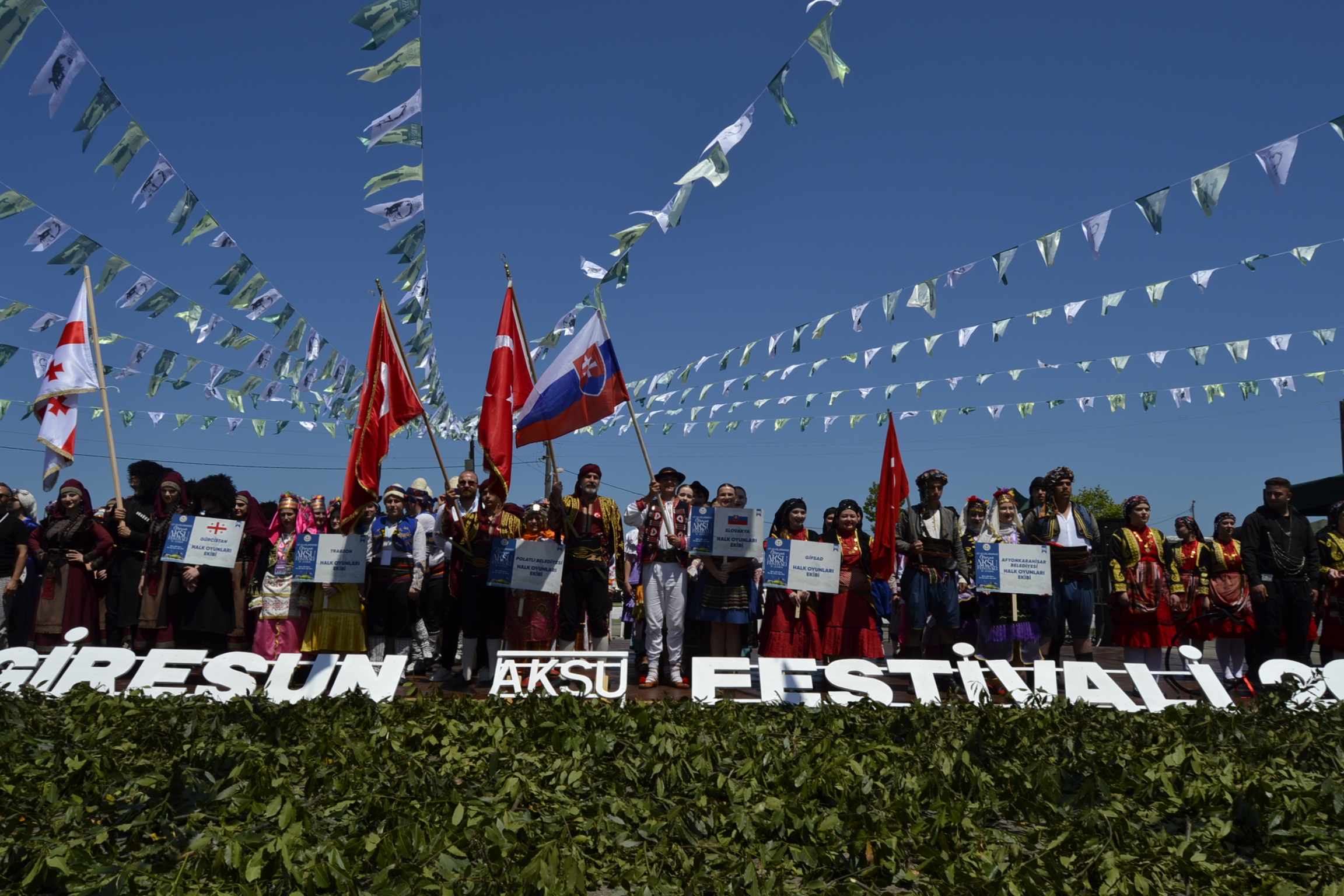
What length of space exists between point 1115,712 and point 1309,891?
112 inches

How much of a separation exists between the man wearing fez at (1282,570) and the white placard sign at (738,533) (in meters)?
4.30

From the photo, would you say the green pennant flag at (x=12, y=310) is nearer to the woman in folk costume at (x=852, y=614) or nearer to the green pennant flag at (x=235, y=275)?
the green pennant flag at (x=235, y=275)

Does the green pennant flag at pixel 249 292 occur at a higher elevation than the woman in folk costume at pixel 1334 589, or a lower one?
higher

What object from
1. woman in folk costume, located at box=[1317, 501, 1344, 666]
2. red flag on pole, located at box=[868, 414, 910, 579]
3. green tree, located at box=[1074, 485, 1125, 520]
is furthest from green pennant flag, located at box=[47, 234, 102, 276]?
green tree, located at box=[1074, 485, 1125, 520]

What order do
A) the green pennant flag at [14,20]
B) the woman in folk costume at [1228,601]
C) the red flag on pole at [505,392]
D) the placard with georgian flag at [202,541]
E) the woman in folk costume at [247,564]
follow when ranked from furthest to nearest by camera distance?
the woman in folk costume at [1228,601] < the woman in folk costume at [247,564] < the placard with georgian flag at [202,541] < the red flag on pole at [505,392] < the green pennant flag at [14,20]

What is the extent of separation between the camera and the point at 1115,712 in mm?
5902

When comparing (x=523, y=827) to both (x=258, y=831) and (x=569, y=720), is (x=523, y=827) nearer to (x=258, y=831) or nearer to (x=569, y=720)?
(x=258, y=831)

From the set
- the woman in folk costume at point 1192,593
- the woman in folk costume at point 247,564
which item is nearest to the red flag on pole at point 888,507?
the woman in folk costume at point 1192,593

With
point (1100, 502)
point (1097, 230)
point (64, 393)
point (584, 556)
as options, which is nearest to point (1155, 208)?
point (1097, 230)

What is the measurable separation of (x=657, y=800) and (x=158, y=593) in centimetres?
608

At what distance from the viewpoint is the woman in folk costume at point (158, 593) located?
8.29m

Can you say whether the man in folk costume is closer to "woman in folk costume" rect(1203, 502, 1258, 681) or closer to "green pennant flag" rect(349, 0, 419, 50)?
"green pennant flag" rect(349, 0, 419, 50)

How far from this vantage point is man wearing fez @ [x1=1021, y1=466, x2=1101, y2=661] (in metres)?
7.97

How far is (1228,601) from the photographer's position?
27.9 feet
